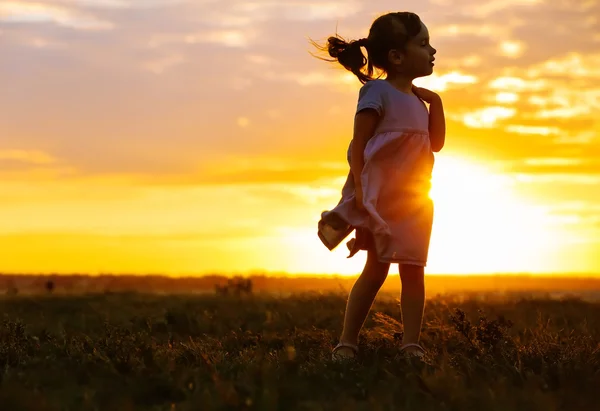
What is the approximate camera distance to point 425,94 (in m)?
6.68

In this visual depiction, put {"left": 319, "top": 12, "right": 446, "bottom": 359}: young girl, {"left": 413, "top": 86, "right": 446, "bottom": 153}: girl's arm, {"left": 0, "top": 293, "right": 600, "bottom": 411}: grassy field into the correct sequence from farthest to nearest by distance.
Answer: {"left": 413, "top": 86, "right": 446, "bottom": 153}: girl's arm < {"left": 319, "top": 12, "right": 446, "bottom": 359}: young girl < {"left": 0, "top": 293, "right": 600, "bottom": 411}: grassy field

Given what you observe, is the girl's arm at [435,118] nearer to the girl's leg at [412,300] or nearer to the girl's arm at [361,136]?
the girl's arm at [361,136]

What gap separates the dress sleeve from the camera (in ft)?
20.5

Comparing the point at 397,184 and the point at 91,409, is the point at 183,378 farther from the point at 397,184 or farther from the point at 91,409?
the point at 397,184

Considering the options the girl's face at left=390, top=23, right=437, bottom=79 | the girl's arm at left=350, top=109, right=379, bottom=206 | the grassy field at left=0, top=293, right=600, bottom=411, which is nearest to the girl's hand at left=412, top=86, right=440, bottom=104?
the girl's face at left=390, top=23, right=437, bottom=79

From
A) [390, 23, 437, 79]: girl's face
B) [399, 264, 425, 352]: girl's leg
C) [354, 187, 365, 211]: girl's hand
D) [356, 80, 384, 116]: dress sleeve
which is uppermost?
[390, 23, 437, 79]: girl's face

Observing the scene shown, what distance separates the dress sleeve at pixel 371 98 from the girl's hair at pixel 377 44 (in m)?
0.22

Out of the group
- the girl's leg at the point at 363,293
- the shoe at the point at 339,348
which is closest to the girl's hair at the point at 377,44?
the girl's leg at the point at 363,293

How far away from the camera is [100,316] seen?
9883 mm

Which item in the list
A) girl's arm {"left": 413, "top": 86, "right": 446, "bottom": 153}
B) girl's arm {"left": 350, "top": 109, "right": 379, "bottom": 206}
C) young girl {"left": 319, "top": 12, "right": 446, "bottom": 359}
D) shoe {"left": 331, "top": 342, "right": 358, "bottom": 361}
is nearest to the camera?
shoe {"left": 331, "top": 342, "right": 358, "bottom": 361}

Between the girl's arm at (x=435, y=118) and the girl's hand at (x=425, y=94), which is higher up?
the girl's hand at (x=425, y=94)

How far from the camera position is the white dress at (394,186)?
6.13 metres

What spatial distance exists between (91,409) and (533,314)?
6.91 metres

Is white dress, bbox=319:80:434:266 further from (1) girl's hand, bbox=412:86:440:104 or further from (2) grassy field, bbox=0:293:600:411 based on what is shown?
(2) grassy field, bbox=0:293:600:411
